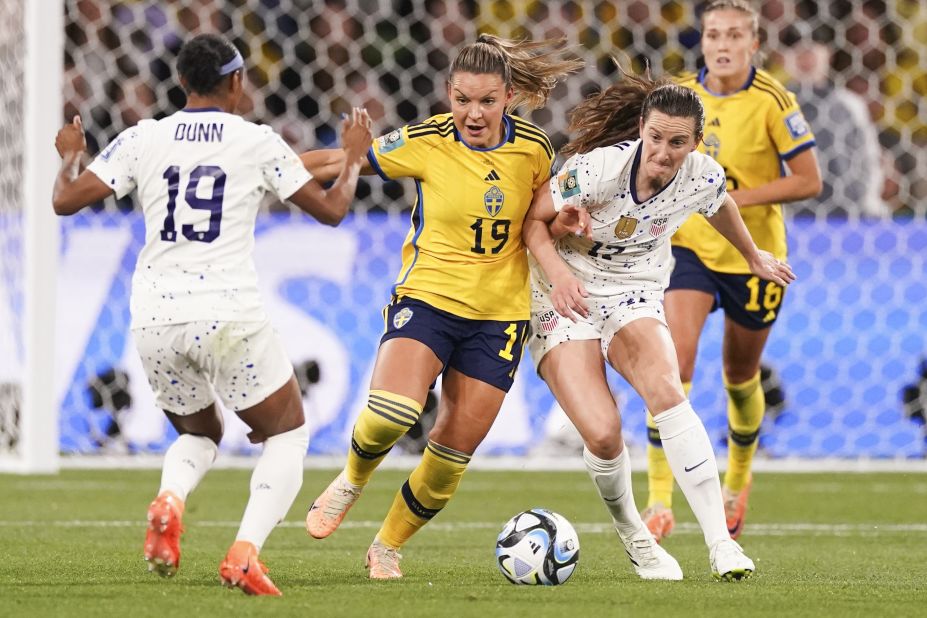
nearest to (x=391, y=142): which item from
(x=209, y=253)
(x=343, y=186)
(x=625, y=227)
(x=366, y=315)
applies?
(x=343, y=186)

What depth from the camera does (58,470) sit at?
9.31 meters

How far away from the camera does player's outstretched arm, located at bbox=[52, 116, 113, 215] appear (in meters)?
4.50

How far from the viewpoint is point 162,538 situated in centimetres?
414

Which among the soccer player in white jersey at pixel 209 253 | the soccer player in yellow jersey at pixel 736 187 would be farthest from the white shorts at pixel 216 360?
the soccer player in yellow jersey at pixel 736 187

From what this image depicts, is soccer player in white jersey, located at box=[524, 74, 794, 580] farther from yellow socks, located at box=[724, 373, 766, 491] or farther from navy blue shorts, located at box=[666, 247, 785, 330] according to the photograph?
yellow socks, located at box=[724, 373, 766, 491]

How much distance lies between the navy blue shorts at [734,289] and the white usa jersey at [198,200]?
8.69 ft

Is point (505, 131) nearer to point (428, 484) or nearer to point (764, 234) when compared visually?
point (428, 484)

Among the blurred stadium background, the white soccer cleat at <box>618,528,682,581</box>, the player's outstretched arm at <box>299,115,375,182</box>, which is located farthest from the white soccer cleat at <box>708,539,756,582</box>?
the blurred stadium background

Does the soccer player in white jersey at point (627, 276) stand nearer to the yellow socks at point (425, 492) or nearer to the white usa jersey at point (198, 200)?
the yellow socks at point (425, 492)

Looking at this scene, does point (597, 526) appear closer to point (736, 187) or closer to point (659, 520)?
point (659, 520)

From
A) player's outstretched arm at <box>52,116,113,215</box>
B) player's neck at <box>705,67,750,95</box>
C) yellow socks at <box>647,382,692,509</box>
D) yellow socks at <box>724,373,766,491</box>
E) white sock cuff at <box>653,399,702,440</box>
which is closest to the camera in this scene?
player's outstretched arm at <box>52,116,113,215</box>

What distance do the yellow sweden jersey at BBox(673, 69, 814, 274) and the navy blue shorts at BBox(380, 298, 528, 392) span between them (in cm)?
174

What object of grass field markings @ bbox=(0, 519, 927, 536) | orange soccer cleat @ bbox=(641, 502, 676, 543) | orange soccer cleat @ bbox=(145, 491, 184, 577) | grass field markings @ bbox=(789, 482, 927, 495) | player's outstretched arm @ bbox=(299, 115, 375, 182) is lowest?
grass field markings @ bbox=(789, 482, 927, 495)

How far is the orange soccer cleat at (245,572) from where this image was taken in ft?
13.9
